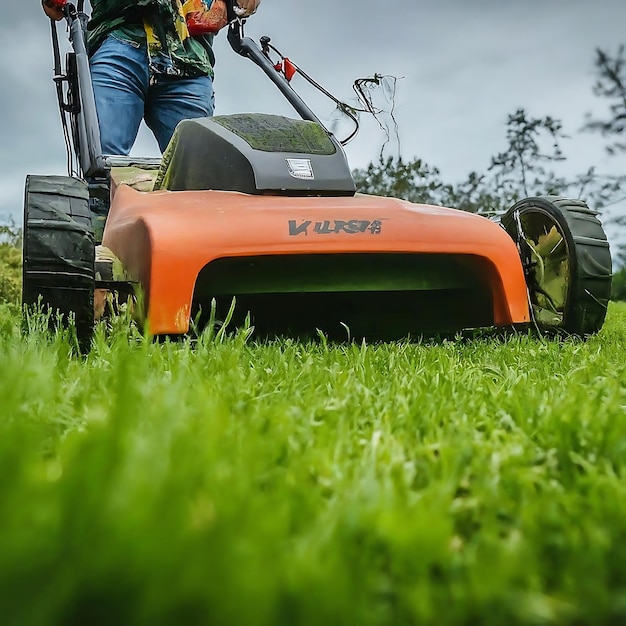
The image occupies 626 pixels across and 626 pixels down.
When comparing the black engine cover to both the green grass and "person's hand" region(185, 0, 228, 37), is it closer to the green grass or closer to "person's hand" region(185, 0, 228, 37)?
"person's hand" region(185, 0, 228, 37)

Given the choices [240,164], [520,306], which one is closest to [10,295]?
[240,164]

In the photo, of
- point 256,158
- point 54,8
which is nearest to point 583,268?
point 256,158

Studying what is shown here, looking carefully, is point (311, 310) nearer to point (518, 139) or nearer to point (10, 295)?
point (10, 295)

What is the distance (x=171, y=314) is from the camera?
5.45 ft

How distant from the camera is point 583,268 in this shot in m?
2.07

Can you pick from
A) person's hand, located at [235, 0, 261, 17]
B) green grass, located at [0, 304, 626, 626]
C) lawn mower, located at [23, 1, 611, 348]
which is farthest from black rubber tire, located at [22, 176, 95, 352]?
person's hand, located at [235, 0, 261, 17]

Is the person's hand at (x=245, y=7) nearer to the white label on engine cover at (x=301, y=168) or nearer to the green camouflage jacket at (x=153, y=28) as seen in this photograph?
the green camouflage jacket at (x=153, y=28)

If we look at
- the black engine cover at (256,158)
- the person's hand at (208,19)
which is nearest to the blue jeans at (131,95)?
the person's hand at (208,19)

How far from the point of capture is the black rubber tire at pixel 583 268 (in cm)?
208

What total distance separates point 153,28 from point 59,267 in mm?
1960

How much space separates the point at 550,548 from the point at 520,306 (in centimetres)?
156

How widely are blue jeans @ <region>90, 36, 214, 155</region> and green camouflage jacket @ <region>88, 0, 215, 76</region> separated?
0.04 m

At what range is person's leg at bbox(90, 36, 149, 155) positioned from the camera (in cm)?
307

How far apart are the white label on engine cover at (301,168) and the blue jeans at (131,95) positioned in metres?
1.21
